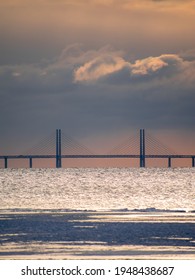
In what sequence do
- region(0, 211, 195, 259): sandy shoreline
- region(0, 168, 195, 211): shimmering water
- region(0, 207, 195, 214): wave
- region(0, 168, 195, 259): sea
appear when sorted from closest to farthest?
region(0, 211, 195, 259): sandy shoreline, region(0, 168, 195, 259): sea, region(0, 207, 195, 214): wave, region(0, 168, 195, 211): shimmering water

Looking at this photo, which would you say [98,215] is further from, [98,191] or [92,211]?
[98,191]

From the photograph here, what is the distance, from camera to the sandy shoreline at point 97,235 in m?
19.5

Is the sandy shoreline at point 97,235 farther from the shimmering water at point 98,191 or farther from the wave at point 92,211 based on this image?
the shimmering water at point 98,191

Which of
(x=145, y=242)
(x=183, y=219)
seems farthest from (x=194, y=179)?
(x=145, y=242)

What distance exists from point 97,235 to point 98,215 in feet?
25.6

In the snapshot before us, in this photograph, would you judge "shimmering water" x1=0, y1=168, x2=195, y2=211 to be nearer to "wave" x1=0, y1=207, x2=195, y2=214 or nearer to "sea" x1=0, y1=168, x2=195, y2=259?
"sea" x1=0, y1=168, x2=195, y2=259

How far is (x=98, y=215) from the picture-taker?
31.4 meters

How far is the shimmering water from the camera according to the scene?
37.9 meters

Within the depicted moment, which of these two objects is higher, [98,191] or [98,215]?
[98,191]

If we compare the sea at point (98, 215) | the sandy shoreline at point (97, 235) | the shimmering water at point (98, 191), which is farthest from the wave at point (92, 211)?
the sandy shoreline at point (97, 235)

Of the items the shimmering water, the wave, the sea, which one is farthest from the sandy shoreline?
the shimmering water

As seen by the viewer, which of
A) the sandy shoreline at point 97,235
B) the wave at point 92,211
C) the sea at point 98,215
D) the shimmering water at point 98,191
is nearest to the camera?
the sandy shoreline at point 97,235

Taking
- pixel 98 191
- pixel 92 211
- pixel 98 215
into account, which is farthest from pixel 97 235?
pixel 98 191
